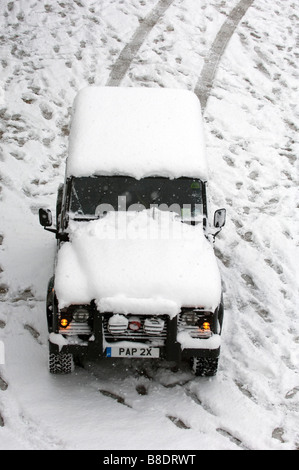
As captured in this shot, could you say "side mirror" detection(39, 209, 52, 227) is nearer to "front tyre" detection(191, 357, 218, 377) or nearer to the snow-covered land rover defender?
the snow-covered land rover defender

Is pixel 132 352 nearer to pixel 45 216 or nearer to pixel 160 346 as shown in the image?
pixel 160 346

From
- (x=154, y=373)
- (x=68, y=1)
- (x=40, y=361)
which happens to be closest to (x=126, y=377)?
(x=154, y=373)

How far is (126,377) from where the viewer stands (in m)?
6.53

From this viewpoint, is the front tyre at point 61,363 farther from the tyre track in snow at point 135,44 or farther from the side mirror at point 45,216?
the tyre track in snow at point 135,44

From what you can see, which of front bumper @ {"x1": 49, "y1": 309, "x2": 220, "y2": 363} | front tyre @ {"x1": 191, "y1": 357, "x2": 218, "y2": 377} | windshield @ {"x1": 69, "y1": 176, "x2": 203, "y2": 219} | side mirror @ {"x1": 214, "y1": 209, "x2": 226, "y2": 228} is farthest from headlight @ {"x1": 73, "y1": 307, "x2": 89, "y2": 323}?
side mirror @ {"x1": 214, "y1": 209, "x2": 226, "y2": 228}

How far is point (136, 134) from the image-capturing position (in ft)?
23.8

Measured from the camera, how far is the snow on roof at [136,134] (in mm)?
Answer: 6887

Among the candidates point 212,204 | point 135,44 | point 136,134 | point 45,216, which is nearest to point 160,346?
point 45,216

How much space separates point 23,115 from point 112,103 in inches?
146

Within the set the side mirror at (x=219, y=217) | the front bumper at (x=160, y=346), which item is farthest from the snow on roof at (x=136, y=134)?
the front bumper at (x=160, y=346)

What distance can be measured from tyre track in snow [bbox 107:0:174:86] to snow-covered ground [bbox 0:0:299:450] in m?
0.08

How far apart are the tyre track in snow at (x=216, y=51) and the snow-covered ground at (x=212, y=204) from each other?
12 centimetres

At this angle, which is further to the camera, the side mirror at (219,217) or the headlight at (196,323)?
the side mirror at (219,217)
